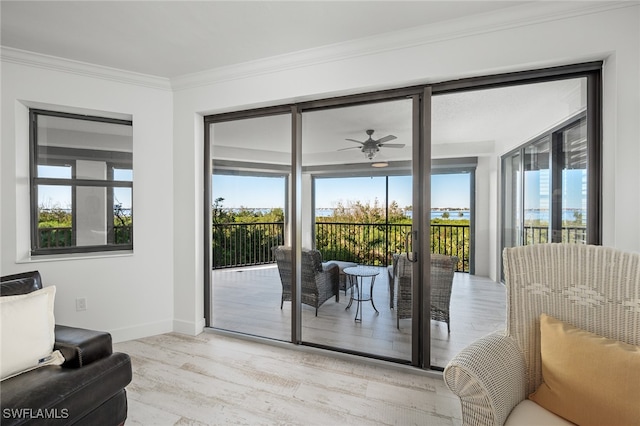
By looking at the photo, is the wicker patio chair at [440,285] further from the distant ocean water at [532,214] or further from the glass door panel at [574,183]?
the glass door panel at [574,183]

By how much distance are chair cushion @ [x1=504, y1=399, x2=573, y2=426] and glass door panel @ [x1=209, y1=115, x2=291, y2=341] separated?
2035 mm

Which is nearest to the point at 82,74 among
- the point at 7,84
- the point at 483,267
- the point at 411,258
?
the point at 7,84

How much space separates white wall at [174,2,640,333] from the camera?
5.86 ft

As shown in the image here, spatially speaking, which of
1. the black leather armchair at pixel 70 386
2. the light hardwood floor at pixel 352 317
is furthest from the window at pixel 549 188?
the black leather armchair at pixel 70 386

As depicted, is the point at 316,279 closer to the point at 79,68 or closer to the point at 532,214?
the point at 532,214

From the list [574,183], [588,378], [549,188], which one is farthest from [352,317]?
[574,183]

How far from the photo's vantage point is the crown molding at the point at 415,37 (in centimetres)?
185

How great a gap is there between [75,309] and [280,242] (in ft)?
6.54

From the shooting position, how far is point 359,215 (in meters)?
2.65

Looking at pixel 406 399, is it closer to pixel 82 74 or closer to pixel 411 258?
pixel 411 258

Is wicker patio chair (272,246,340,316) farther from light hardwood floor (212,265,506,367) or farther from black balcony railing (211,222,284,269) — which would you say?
black balcony railing (211,222,284,269)

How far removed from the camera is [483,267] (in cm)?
234

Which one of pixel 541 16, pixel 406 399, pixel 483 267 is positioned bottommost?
pixel 406 399

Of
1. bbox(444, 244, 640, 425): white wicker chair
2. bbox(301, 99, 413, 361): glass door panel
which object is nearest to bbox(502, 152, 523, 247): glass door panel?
bbox(301, 99, 413, 361): glass door panel
